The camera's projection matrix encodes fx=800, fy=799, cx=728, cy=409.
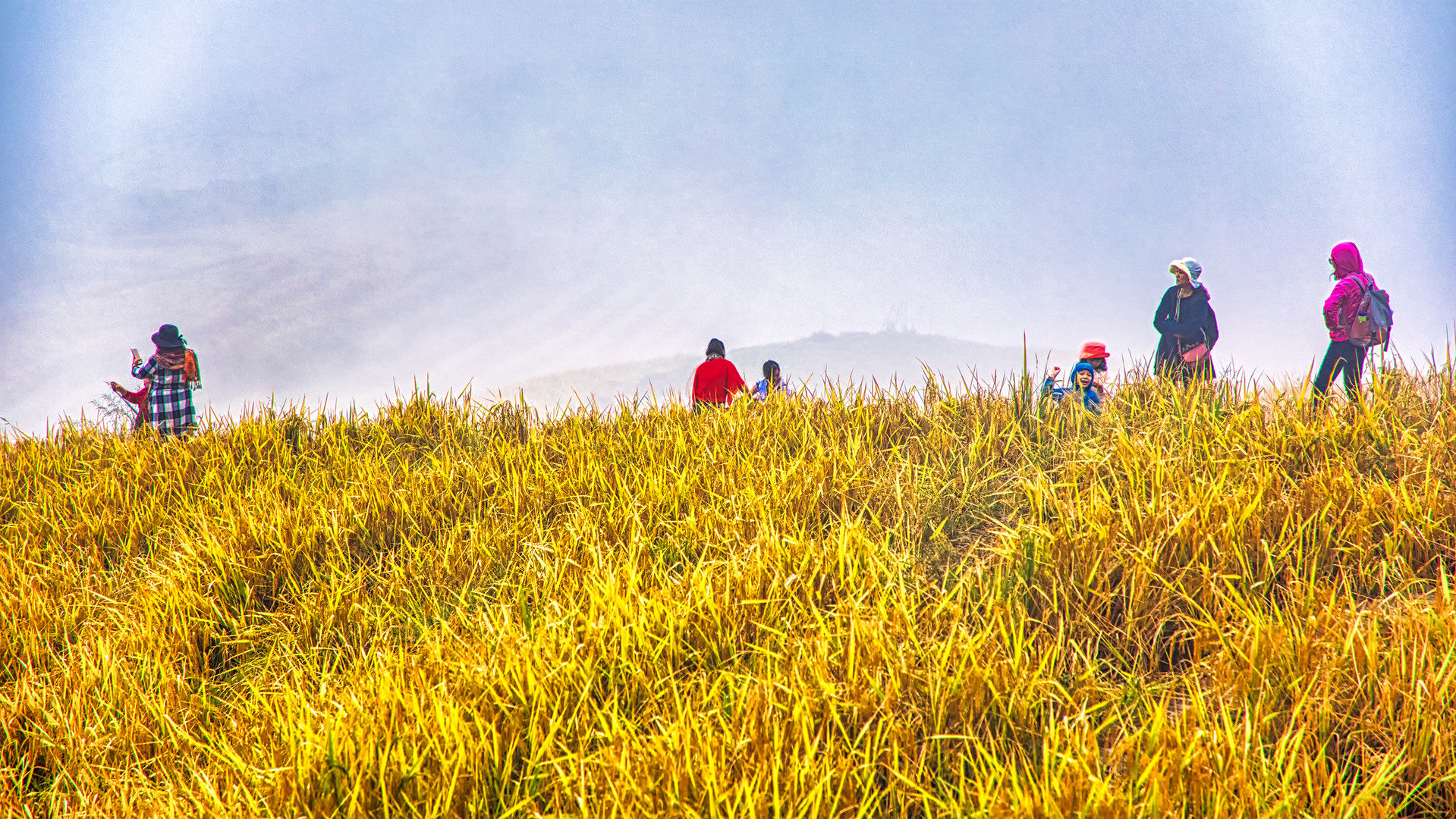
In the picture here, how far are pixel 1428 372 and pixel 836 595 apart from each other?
12.5ft

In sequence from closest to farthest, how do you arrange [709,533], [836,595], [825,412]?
1. [836,595]
2. [709,533]
3. [825,412]

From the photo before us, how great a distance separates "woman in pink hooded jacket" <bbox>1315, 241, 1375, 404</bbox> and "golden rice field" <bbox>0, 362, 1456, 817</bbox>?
2594 mm

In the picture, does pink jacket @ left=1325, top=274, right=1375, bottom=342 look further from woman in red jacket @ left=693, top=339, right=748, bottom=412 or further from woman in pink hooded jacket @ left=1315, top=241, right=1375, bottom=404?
woman in red jacket @ left=693, top=339, right=748, bottom=412

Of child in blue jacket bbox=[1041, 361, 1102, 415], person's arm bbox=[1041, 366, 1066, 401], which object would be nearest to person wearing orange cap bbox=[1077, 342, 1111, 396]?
child in blue jacket bbox=[1041, 361, 1102, 415]

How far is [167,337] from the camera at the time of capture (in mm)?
7840

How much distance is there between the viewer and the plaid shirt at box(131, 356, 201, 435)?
765 cm

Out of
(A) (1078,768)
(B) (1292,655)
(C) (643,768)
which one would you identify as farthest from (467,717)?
(B) (1292,655)

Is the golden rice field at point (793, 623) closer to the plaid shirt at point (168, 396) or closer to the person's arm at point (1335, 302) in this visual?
the person's arm at point (1335, 302)

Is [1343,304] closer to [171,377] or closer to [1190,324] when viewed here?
[1190,324]

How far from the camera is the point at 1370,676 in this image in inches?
86.0

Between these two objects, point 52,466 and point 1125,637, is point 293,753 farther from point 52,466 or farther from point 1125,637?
point 52,466

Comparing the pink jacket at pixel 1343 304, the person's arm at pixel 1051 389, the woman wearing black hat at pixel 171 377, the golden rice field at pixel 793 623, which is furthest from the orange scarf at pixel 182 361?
the pink jacket at pixel 1343 304

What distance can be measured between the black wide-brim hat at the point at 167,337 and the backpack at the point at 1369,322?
416 inches

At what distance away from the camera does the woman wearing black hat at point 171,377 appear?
7.68 m
